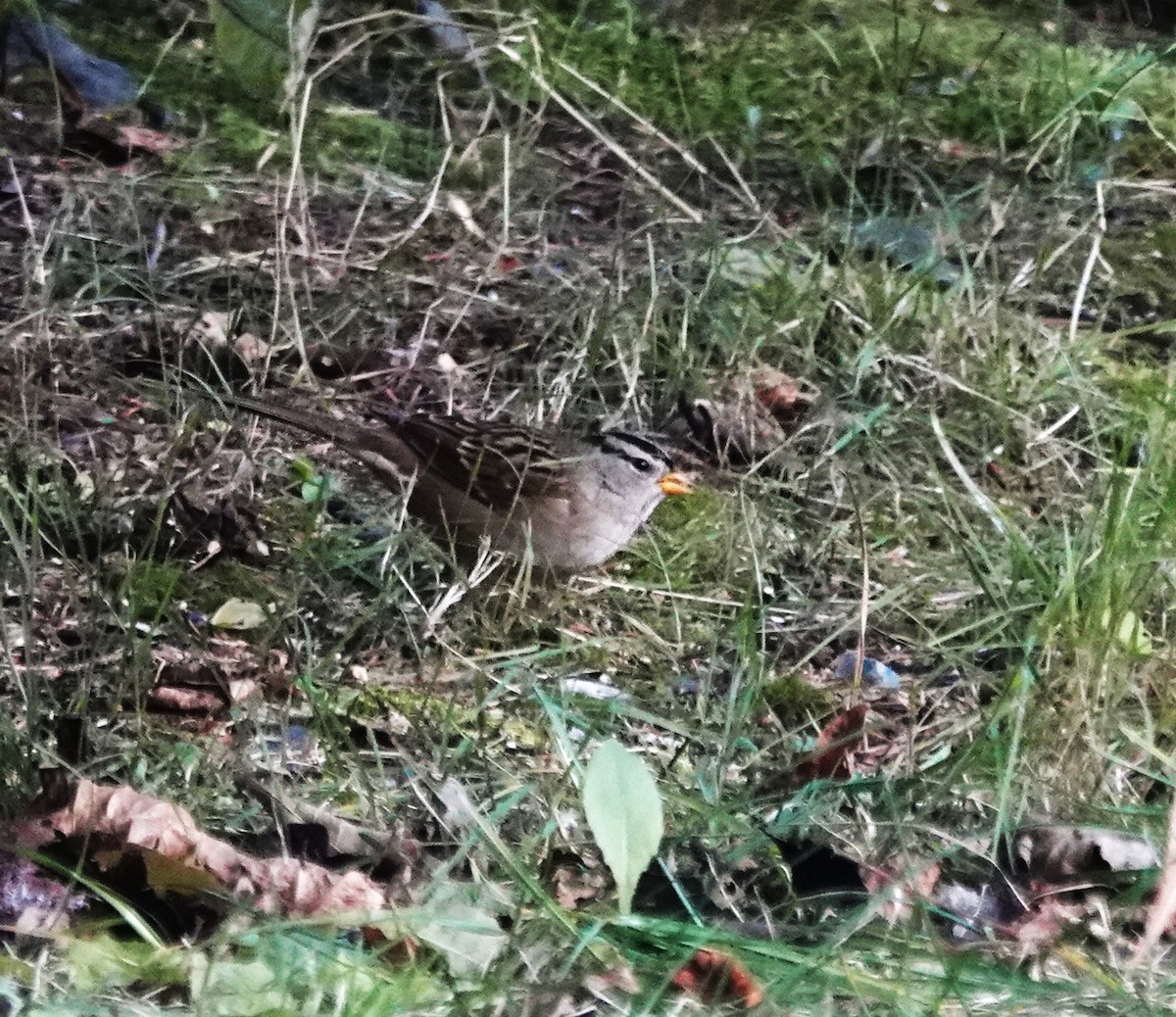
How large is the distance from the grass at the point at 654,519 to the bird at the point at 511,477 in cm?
12

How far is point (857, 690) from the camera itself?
132 inches

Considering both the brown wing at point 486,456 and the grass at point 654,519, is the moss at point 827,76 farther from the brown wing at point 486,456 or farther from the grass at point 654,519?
the brown wing at point 486,456

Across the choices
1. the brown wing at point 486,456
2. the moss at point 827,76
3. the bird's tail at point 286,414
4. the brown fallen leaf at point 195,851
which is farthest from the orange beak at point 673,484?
the brown fallen leaf at point 195,851

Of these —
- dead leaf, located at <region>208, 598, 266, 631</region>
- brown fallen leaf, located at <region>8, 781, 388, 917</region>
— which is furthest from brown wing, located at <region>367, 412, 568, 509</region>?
brown fallen leaf, located at <region>8, 781, 388, 917</region>

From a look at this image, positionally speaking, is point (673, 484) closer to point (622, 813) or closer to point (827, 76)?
point (622, 813)

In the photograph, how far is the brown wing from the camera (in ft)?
13.4

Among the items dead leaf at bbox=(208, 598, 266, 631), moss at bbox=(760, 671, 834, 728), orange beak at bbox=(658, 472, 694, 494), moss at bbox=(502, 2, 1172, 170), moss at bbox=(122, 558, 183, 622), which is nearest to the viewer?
moss at bbox=(122, 558, 183, 622)

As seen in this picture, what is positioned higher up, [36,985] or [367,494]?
A: [36,985]

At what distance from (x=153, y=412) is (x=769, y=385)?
166cm

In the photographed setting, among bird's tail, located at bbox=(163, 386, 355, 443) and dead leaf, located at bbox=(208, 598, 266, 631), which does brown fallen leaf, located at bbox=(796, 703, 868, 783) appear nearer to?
dead leaf, located at bbox=(208, 598, 266, 631)

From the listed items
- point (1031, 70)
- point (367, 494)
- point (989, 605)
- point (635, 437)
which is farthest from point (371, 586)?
point (1031, 70)

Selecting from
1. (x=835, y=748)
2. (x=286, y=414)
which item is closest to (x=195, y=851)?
(x=835, y=748)

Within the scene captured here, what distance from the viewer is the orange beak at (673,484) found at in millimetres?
4211

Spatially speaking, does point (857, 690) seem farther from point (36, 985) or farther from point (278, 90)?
point (278, 90)
